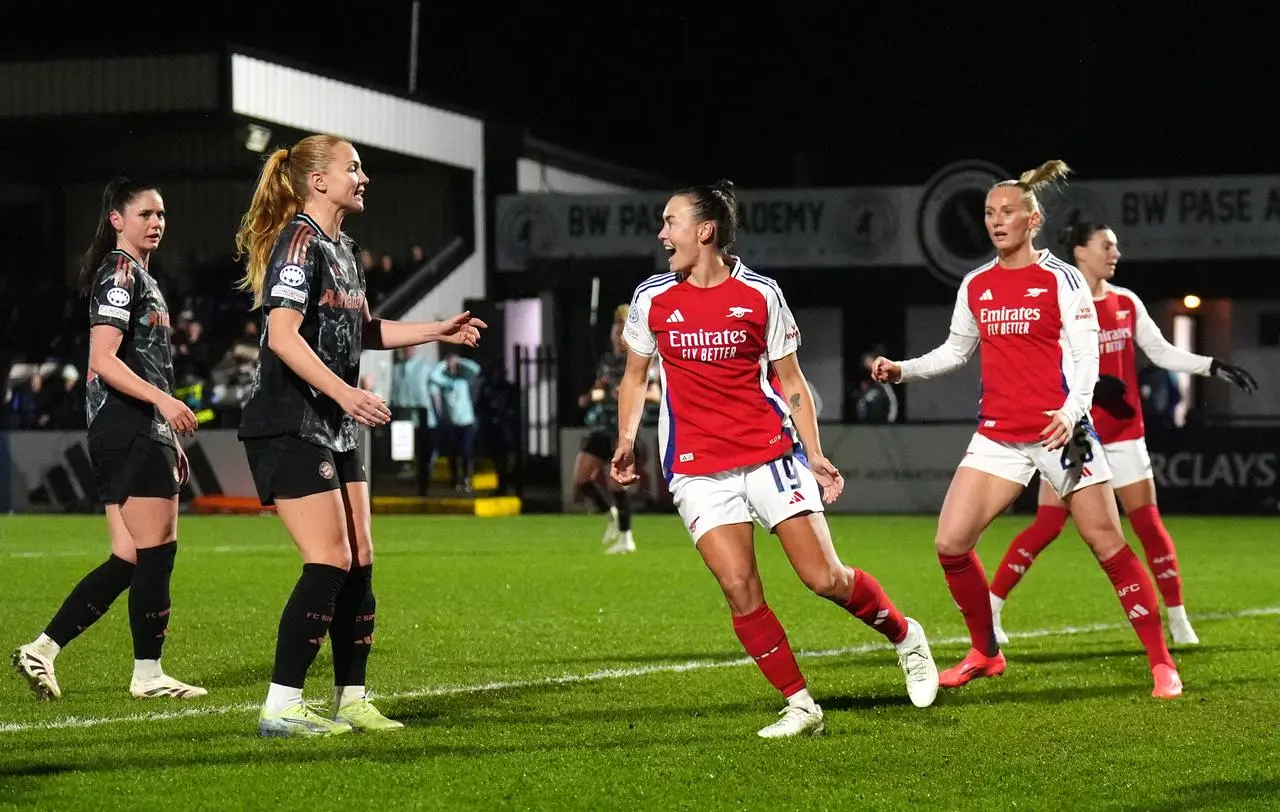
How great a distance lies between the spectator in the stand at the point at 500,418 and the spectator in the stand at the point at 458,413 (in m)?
0.35

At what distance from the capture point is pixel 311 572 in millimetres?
6602

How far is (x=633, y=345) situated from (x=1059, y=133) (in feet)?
127

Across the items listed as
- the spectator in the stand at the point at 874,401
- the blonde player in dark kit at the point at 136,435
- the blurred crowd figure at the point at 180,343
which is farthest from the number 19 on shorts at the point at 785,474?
the spectator in the stand at the point at 874,401

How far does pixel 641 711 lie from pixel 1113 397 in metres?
3.38

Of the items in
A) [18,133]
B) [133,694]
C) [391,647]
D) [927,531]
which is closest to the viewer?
[133,694]

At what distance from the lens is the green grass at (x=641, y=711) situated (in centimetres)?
580

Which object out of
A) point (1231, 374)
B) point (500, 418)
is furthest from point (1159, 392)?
point (1231, 374)

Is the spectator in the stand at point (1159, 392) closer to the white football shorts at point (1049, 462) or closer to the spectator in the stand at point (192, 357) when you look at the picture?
the spectator in the stand at point (192, 357)

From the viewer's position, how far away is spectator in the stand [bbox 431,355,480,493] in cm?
2522

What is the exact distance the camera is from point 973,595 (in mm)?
8188

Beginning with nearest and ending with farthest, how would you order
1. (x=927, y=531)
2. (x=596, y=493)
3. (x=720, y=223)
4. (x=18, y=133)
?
(x=720, y=223) < (x=596, y=493) < (x=927, y=531) < (x=18, y=133)

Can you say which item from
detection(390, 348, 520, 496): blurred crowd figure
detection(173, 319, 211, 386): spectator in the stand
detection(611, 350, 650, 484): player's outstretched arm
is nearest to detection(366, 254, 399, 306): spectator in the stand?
detection(173, 319, 211, 386): spectator in the stand

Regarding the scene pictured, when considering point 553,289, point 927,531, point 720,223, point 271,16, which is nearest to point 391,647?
point 720,223

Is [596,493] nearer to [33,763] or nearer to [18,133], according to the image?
[33,763]
